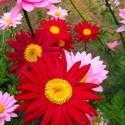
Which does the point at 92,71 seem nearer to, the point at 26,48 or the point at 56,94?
the point at 56,94

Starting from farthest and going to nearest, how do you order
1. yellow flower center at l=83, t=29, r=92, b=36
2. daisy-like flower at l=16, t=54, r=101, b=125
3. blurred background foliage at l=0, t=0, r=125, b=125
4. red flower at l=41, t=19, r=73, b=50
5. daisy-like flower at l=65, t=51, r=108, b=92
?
yellow flower center at l=83, t=29, r=92, b=36 → red flower at l=41, t=19, r=73, b=50 → blurred background foliage at l=0, t=0, r=125, b=125 → daisy-like flower at l=65, t=51, r=108, b=92 → daisy-like flower at l=16, t=54, r=101, b=125

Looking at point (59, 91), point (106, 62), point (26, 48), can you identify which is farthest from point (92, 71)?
point (106, 62)

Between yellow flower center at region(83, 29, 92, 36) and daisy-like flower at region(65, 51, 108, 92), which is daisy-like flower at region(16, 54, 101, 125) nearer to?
daisy-like flower at region(65, 51, 108, 92)

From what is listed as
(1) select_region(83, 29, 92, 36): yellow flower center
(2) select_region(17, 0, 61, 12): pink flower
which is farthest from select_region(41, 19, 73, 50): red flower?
(2) select_region(17, 0, 61, 12): pink flower

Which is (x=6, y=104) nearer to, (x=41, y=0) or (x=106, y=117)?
(x=106, y=117)

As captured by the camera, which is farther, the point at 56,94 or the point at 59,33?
the point at 59,33

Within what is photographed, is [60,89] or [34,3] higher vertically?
[34,3]

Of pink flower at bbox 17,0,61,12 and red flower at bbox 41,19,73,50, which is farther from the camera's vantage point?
red flower at bbox 41,19,73,50
